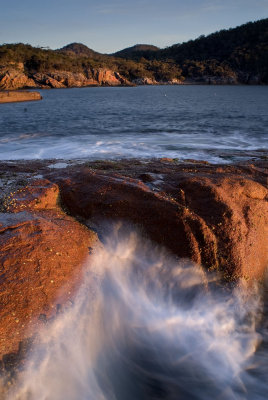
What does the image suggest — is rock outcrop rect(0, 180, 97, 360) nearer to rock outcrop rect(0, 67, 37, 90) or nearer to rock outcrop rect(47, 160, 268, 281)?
rock outcrop rect(47, 160, 268, 281)

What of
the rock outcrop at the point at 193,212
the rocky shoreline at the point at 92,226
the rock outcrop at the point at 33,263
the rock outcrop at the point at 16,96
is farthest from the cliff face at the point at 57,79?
the rock outcrop at the point at 33,263

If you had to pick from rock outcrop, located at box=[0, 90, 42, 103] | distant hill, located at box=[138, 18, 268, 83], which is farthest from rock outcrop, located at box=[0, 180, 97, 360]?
distant hill, located at box=[138, 18, 268, 83]

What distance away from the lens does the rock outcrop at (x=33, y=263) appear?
2039 millimetres

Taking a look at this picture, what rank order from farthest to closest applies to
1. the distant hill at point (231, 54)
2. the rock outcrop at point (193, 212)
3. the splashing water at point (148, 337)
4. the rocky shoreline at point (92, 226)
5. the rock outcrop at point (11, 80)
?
the distant hill at point (231, 54)
the rock outcrop at point (11, 80)
the rock outcrop at point (193, 212)
the splashing water at point (148, 337)
the rocky shoreline at point (92, 226)

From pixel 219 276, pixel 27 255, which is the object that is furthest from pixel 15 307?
pixel 219 276

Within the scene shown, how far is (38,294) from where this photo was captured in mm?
2186

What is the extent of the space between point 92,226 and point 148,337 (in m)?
1.21

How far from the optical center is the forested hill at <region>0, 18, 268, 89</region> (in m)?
73.7

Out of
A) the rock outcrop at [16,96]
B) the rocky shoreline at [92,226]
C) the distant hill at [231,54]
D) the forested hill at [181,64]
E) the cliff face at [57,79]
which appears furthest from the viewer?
the distant hill at [231,54]

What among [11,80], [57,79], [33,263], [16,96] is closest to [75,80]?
[57,79]

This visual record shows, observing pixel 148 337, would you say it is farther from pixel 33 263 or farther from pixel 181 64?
pixel 181 64

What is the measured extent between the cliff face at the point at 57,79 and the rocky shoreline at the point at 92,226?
55945mm

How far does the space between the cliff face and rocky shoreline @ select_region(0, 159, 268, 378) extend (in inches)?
2203

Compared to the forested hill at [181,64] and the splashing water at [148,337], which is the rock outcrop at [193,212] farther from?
the forested hill at [181,64]
